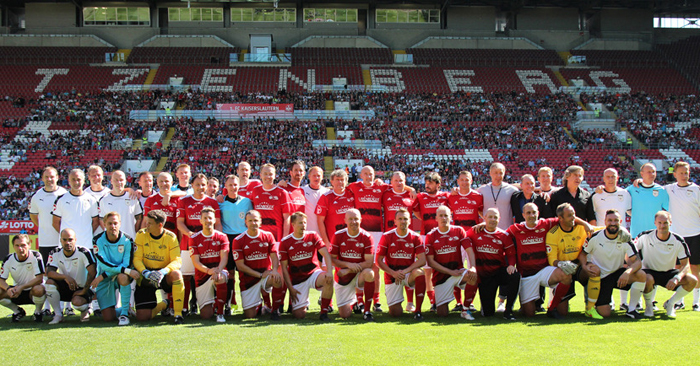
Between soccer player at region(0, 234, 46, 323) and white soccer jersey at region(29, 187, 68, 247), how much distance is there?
0.73 metres

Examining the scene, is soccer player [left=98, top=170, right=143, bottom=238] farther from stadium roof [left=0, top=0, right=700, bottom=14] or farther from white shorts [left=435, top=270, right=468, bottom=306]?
stadium roof [left=0, top=0, right=700, bottom=14]

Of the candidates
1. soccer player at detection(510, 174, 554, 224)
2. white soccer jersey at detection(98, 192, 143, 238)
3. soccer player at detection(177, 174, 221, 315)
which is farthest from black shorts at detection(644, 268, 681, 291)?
white soccer jersey at detection(98, 192, 143, 238)

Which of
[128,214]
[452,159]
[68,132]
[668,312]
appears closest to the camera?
[668,312]

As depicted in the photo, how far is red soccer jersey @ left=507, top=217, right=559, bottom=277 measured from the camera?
7051 millimetres

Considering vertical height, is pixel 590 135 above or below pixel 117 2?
below

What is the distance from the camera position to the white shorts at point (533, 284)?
682cm

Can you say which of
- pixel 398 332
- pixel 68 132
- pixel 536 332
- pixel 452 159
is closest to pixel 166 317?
pixel 398 332

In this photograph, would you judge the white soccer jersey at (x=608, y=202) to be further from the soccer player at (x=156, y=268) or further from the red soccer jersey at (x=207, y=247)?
the soccer player at (x=156, y=268)

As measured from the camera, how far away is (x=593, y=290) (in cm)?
678

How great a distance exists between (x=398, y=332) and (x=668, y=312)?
334cm

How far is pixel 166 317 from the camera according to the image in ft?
23.1

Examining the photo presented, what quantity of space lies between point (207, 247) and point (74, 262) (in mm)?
1643

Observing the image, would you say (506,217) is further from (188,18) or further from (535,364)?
(188,18)

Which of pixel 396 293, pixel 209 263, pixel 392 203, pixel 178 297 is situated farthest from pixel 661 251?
pixel 178 297
